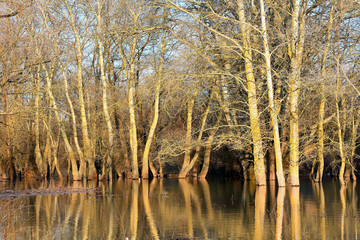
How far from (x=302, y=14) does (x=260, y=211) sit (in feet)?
41.4

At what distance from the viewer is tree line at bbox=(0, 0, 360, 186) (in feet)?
70.8

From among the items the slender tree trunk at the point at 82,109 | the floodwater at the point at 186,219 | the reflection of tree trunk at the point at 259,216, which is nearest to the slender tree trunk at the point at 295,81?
the reflection of tree trunk at the point at 259,216

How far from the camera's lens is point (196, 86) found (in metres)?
24.8

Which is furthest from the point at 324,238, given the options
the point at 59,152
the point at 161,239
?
the point at 59,152

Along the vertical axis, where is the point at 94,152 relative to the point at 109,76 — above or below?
below

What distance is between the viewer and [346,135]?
33000mm

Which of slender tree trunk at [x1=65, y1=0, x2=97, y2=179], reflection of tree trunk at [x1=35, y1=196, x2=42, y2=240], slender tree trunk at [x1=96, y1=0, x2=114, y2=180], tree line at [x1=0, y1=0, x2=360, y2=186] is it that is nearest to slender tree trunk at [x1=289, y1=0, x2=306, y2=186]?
tree line at [x1=0, y1=0, x2=360, y2=186]

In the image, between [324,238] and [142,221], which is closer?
[324,238]

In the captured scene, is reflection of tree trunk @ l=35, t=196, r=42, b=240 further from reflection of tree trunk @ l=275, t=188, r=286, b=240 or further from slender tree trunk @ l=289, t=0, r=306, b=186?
slender tree trunk @ l=289, t=0, r=306, b=186

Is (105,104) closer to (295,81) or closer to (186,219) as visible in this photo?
(295,81)

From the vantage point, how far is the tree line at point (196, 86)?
21578 mm

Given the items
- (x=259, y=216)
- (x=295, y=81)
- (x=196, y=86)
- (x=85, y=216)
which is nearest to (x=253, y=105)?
(x=295, y=81)

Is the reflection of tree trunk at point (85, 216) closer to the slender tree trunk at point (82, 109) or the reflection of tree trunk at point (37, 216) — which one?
the reflection of tree trunk at point (37, 216)

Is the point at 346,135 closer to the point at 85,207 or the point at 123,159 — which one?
the point at 123,159
